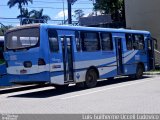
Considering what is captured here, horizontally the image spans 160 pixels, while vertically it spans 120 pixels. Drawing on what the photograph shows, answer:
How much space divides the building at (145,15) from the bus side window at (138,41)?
1345 cm

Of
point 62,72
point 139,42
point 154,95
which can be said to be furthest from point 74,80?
point 139,42

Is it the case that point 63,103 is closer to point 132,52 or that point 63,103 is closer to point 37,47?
point 37,47

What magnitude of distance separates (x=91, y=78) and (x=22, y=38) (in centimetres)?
403

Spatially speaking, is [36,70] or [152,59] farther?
[152,59]

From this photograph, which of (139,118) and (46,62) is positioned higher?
(46,62)

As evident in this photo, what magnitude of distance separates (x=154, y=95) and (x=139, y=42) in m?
9.68

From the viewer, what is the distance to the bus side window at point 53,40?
55.4ft

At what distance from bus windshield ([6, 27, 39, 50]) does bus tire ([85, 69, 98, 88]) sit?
11.4 feet

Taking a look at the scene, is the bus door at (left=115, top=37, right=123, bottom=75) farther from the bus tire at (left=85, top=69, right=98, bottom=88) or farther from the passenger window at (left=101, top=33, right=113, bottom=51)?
the bus tire at (left=85, top=69, right=98, bottom=88)

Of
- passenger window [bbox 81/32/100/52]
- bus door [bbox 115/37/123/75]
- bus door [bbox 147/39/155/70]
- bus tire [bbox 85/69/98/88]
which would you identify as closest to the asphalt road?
bus tire [bbox 85/69/98/88]

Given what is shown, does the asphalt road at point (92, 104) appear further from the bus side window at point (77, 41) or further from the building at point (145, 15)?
the building at point (145, 15)

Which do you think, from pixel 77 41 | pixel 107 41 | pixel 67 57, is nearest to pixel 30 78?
pixel 67 57

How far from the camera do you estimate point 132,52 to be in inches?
913

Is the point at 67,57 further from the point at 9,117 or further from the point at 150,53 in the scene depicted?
the point at 150,53
